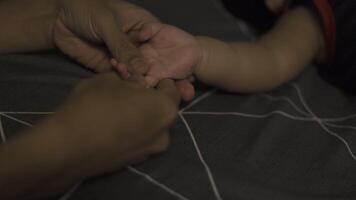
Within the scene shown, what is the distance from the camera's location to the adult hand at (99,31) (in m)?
0.55

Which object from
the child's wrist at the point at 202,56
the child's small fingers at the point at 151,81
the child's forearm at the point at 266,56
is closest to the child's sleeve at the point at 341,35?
the child's forearm at the point at 266,56

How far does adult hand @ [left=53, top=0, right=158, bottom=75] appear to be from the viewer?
1.81 ft

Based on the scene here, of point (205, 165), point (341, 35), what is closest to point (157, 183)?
point (205, 165)

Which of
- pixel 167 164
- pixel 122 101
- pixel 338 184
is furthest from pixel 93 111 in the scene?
pixel 338 184

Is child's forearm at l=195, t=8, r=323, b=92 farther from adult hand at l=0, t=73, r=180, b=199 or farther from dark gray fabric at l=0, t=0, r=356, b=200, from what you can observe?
adult hand at l=0, t=73, r=180, b=199

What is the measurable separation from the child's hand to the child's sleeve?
25 centimetres

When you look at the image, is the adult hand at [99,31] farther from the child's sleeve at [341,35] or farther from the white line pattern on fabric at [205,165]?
the child's sleeve at [341,35]

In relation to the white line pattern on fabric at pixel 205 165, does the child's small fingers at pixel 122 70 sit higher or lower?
higher

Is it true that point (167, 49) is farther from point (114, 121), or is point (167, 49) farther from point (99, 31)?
point (114, 121)

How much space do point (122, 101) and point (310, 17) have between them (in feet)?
1.54

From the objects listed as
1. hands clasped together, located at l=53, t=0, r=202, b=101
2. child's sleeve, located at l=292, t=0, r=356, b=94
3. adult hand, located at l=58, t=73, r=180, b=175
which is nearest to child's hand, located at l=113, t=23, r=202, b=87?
hands clasped together, located at l=53, t=0, r=202, b=101

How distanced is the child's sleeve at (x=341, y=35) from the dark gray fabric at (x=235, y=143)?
0.03m

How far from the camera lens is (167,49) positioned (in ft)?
2.02

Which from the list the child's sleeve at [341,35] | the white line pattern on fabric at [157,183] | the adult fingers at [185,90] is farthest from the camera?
the child's sleeve at [341,35]
